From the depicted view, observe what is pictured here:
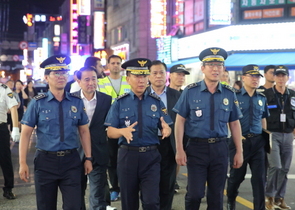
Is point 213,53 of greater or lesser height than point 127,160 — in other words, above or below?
above

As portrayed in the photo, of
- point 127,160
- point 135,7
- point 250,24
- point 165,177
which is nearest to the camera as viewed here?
point 127,160

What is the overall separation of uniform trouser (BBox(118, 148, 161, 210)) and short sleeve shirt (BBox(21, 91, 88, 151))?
Result: 0.65 m

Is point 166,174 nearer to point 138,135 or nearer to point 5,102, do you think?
point 138,135

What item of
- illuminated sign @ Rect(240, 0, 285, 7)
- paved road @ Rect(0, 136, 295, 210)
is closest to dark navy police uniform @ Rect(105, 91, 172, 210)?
paved road @ Rect(0, 136, 295, 210)

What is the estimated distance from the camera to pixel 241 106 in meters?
7.04

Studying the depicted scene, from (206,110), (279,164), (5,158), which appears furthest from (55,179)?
(279,164)

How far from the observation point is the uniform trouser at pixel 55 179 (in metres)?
5.22

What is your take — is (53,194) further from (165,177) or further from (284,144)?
(284,144)

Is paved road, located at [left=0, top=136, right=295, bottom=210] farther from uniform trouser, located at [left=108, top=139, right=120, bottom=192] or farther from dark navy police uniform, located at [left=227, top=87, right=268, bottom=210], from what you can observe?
dark navy police uniform, located at [left=227, top=87, right=268, bottom=210]

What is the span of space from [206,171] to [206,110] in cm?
A: 72

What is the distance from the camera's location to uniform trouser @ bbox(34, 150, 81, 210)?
17.1 feet

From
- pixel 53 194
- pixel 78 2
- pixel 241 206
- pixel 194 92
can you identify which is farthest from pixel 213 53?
pixel 78 2

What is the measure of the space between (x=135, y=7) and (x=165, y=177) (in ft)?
107

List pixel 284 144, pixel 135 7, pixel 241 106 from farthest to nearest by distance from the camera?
pixel 135 7 → pixel 284 144 → pixel 241 106
